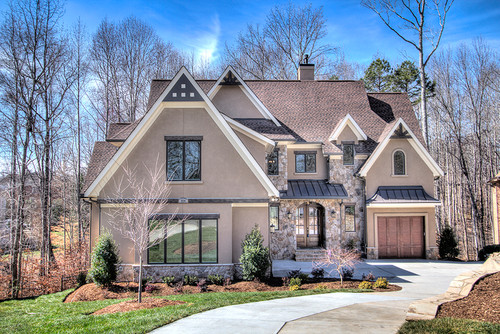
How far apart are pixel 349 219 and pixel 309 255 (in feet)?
10.9

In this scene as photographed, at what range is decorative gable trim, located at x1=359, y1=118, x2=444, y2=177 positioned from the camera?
1945cm

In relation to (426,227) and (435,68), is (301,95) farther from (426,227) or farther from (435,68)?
(435,68)

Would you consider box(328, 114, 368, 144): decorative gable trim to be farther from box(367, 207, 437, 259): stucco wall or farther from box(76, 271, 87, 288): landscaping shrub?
box(76, 271, 87, 288): landscaping shrub

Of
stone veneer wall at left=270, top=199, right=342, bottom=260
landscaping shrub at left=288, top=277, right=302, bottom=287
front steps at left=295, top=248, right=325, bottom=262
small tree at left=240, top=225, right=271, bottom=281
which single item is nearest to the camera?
landscaping shrub at left=288, top=277, right=302, bottom=287

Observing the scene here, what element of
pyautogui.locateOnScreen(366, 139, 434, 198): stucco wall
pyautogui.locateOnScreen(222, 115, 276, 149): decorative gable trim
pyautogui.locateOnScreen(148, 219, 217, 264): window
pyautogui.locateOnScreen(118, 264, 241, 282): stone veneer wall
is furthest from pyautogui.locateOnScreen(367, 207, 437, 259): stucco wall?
pyautogui.locateOnScreen(148, 219, 217, 264): window

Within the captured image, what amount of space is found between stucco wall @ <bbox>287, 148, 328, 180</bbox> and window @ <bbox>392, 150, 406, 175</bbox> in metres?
3.79

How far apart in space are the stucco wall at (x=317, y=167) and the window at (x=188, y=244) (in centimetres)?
794

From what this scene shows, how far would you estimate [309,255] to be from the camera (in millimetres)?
18453

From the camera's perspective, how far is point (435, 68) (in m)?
30.7

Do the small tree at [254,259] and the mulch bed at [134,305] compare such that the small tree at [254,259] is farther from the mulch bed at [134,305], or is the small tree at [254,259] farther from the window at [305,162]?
the window at [305,162]

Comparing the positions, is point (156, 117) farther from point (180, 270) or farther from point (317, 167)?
point (317, 167)

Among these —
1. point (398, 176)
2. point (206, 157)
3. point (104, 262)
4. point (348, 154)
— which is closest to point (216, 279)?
point (104, 262)

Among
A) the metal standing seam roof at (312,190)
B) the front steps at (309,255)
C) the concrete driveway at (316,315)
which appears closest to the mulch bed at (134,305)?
the concrete driveway at (316,315)

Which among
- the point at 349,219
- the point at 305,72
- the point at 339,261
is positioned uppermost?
the point at 305,72
